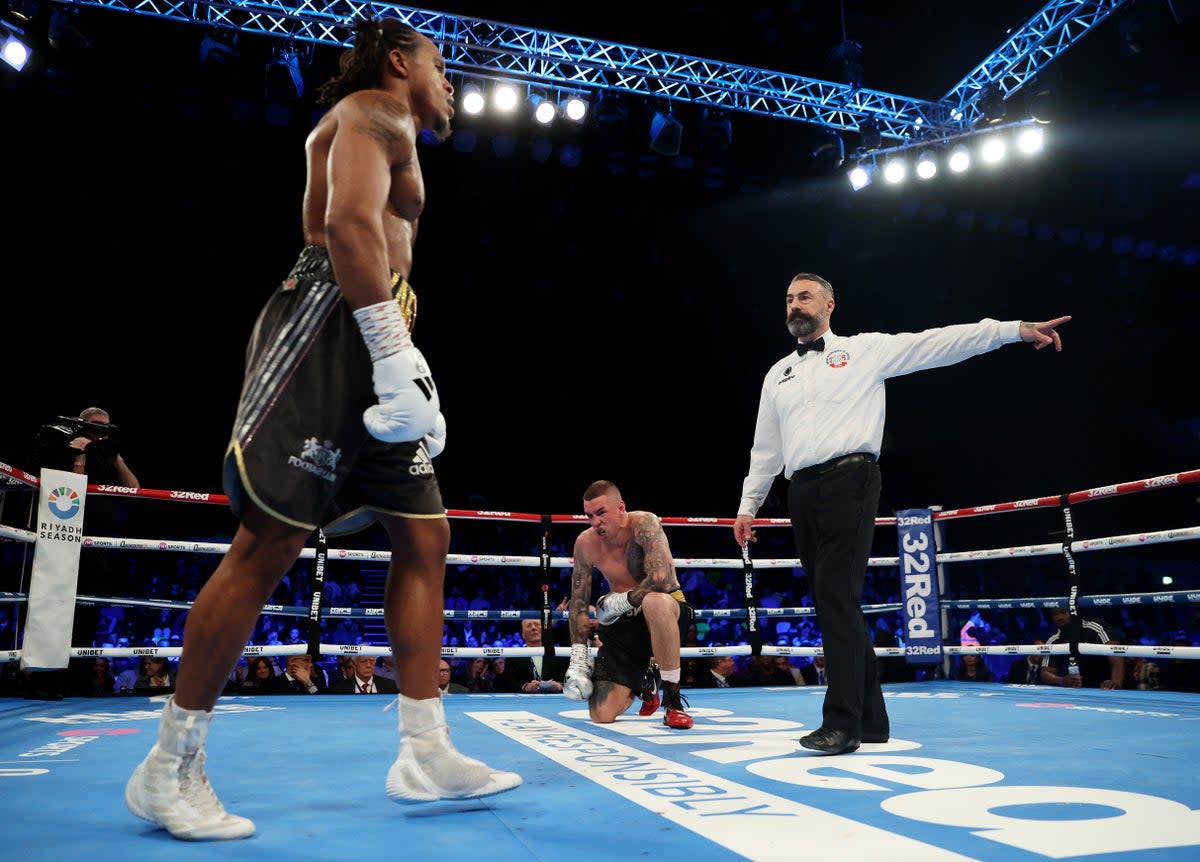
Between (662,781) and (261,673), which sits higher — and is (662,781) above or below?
above

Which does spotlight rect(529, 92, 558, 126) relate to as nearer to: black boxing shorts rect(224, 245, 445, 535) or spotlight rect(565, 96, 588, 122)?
spotlight rect(565, 96, 588, 122)

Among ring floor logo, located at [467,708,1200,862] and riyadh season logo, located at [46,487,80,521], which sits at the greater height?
riyadh season logo, located at [46,487,80,521]

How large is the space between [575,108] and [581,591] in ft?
15.7

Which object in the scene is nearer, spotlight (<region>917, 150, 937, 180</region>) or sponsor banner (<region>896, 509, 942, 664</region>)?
sponsor banner (<region>896, 509, 942, 664</region>)

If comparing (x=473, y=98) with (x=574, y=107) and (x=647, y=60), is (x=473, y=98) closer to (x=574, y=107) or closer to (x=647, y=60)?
(x=574, y=107)

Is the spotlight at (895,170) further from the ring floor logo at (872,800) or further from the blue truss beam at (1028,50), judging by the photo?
the ring floor logo at (872,800)

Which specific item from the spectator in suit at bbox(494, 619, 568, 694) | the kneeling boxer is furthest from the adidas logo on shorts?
the spectator in suit at bbox(494, 619, 568, 694)

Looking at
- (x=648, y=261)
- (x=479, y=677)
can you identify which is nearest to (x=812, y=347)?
(x=479, y=677)

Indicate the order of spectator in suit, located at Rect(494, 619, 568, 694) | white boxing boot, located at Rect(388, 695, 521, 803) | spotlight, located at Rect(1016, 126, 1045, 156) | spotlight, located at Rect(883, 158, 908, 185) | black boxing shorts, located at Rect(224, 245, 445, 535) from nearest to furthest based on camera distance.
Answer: black boxing shorts, located at Rect(224, 245, 445, 535) → white boxing boot, located at Rect(388, 695, 521, 803) → spectator in suit, located at Rect(494, 619, 568, 694) → spotlight, located at Rect(1016, 126, 1045, 156) → spotlight, located at Rect(883, 158, 908, 185)

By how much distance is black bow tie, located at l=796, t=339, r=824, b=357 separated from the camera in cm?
263

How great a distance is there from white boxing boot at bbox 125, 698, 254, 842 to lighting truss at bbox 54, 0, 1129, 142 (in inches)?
220

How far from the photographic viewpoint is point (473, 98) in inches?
261

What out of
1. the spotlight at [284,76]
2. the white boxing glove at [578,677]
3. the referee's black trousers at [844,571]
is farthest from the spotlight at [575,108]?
the referee's black trousers at [844,571]

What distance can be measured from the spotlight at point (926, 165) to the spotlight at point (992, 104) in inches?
22.6
